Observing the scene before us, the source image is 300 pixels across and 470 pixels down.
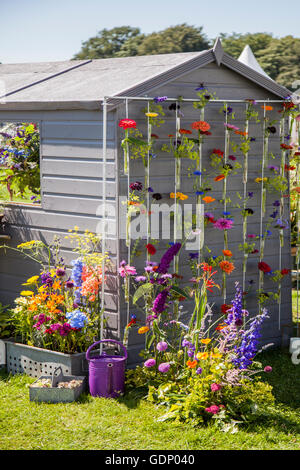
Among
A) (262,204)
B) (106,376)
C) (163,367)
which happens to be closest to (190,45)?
(262,204)

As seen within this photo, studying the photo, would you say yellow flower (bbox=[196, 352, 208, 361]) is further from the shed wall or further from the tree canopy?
the tree canopy

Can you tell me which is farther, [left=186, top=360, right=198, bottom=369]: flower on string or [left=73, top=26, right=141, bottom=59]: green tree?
[left=73, top=26, right=141, bottom=59]: green tree

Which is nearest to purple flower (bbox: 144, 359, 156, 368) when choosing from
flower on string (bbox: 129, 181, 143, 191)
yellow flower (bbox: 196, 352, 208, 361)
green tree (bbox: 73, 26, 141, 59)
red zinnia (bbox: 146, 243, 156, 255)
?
yellow flower (bbox: 196, 352, 208, 361)

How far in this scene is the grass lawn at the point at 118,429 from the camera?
176 inches

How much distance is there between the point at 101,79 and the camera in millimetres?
6230

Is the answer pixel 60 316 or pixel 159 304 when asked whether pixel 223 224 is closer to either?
pixel 159 304

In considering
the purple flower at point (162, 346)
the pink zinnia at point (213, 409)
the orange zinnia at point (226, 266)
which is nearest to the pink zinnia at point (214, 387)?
the pink zinnia at point (213, 409)

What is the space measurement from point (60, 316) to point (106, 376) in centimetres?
82

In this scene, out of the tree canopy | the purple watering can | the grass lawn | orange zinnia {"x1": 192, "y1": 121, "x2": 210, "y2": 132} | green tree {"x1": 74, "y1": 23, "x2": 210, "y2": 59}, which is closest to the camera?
the grass lawn

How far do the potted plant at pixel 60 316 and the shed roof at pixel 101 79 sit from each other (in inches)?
49.8

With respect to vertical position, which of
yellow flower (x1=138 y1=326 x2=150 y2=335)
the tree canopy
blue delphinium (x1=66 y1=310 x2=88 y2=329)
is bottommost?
yellow flower (x1=138 y1=326 x2=150 y2=335)

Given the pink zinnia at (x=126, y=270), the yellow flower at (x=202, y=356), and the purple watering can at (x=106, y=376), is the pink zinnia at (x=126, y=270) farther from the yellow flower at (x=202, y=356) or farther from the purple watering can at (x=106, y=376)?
the yellow flower at (x=202, y=356)

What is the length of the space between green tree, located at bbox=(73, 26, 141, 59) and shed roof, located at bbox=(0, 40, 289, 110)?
63.5 metres

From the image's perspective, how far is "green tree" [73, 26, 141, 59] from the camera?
68.1m
